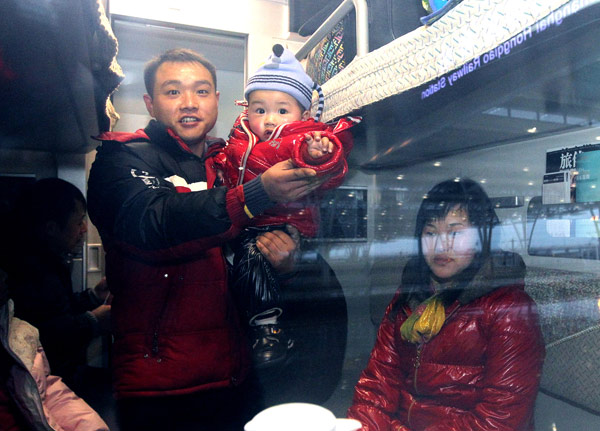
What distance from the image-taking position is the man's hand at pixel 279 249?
83cm

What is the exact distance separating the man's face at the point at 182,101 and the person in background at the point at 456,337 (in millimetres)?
682

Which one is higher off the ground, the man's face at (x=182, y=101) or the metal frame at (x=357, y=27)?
the metal frame at (x=357, y=27)

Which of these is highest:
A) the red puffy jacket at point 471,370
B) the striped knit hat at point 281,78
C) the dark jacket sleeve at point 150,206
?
the striped knit hat at point 281,78

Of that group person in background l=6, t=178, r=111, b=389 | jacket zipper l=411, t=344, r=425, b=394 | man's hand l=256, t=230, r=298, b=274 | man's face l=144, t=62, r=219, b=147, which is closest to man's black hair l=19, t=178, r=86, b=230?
person in background l=6, t=178, r=111, b=389

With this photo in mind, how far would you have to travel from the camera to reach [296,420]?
0.59 metres

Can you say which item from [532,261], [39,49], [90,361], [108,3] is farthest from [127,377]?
[532,261]

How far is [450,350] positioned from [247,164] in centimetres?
72

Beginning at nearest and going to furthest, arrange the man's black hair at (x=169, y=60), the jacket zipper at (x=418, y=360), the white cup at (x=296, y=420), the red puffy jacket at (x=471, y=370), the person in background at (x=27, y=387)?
the white cup at (x=296, y=420), the person in background at (x=27, y=387), the man's black hair at (x=169, y=60), the red puffy jacket at (x=471, y=370), the jacket zipper at (x=418, y=360)

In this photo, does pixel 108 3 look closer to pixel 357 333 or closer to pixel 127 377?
pixel 127 377

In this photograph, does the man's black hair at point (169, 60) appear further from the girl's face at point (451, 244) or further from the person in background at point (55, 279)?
the girl's face at point (451, 244)

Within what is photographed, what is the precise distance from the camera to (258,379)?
2.90 feet

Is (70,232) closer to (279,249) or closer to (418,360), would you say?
(279,249)

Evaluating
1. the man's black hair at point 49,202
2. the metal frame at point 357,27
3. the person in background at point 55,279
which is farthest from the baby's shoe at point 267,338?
the metal frame at point 357,27

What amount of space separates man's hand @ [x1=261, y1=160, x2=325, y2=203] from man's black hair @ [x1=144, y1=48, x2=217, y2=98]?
23 cm
